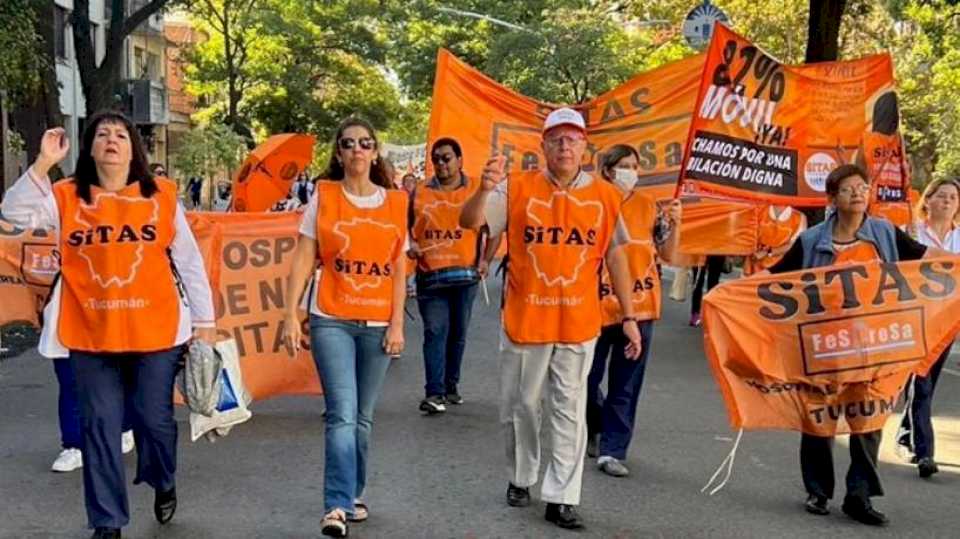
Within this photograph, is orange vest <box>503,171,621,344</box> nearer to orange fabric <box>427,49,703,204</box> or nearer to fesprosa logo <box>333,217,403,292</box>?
fesprosa logo <box>333,217,403,292</box>

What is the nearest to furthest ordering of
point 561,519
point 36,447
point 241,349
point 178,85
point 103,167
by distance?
point 103,167
point 561,519
point 36,447
point 241,349
point 178,85

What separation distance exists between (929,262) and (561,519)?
7.08 ft

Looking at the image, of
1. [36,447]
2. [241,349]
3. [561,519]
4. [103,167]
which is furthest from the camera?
[241,349]

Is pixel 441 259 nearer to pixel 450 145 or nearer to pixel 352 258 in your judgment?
pixel 450 145

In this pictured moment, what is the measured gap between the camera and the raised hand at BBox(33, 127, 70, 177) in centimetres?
516

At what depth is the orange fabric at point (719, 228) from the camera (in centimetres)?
1298

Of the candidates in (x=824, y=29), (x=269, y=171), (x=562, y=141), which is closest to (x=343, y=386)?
(x=562, y=141)

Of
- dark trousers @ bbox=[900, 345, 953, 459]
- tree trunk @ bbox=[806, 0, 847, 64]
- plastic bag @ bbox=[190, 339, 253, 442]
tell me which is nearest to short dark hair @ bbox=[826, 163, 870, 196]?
dark trousers @ bbox=[900, 345, 953, 459]

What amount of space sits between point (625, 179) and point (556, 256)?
116 centimetres

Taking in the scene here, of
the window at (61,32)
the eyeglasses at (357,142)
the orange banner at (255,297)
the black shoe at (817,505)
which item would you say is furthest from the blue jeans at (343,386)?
the window at (61,32)

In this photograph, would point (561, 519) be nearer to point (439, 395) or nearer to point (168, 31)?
point (439, 395)

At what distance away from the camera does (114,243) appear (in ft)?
17.0

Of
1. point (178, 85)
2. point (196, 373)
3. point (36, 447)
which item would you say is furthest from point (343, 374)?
point (178, 85)

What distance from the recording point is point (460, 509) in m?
6.09
